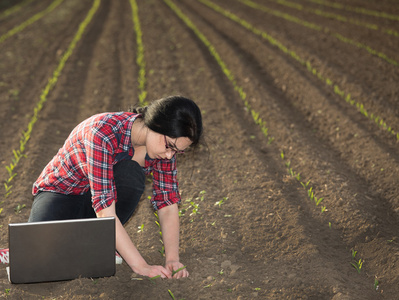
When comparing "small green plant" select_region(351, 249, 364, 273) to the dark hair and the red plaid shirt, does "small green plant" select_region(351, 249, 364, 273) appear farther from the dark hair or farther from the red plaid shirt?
the dark hair

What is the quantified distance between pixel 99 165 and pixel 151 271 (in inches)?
24.1

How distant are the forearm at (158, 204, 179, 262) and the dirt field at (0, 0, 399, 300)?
0.18 meters

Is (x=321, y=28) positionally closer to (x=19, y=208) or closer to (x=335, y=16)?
(x=335, y=16)

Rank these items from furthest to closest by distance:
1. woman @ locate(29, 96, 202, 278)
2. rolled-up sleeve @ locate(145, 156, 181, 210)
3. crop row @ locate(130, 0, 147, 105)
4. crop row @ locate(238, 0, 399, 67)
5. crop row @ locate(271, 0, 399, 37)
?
crop row @ locate(271, 0, 399, 37), crop row @ locate(238, 0, 399, 67), crop row @ locate(130, 0, 147, 105), rolled-up sleeve @ locate(145, 156, 181, 210), woman @ locate(29, 96, 202, 278)

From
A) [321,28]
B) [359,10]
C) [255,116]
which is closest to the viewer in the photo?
[255,116]

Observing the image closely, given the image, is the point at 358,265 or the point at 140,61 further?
the point at 140,61

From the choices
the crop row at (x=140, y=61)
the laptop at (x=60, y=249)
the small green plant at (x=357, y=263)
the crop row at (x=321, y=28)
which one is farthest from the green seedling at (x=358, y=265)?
the crop row at (x=321, y=28)

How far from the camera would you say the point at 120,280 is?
9.47ft

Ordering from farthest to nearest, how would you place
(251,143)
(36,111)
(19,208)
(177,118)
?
(36,111), (251,143), (19,208), (177,118)

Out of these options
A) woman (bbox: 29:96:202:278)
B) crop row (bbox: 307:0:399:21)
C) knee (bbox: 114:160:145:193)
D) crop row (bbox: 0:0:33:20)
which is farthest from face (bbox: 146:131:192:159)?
crop row (bbox: 0:0:33:20)

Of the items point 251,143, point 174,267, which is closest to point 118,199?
point 174,267

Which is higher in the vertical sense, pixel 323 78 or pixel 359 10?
pixel 359 10

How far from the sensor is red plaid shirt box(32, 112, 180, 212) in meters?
2.59

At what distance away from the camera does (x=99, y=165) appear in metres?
2.59
